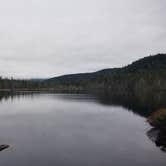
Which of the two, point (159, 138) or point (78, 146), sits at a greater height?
point (159, 138)

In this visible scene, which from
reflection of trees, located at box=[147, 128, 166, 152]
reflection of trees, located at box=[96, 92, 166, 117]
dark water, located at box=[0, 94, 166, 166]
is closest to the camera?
dark water, located at box=[0, 94, 166, 166]

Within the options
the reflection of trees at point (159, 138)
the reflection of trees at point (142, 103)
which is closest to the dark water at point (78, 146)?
the reflection of trees at point (159, 138)

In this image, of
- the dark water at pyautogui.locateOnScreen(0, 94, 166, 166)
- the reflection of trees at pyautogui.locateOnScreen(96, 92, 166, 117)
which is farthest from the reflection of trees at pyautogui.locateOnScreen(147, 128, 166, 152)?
the reflection of trees at pyautogui.locateOnScreen(96, 92, 166, 117)

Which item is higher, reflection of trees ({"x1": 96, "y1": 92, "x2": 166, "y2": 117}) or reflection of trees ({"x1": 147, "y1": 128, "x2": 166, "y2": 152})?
reflection of trees ({"x1": 96, "y1": 92, "x2": 166, "y2": 117})

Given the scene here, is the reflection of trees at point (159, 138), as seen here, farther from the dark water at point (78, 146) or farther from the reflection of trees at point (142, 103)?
the reflection of trees at point (142, 103)

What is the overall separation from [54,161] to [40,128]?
21.6 m

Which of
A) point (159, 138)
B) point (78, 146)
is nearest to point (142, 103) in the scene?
point (159, 138)

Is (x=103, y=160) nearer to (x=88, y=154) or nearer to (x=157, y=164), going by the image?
(x=88, y=154)

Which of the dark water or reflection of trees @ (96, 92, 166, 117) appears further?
reflection of trees @ (96, 92, 166, 117)

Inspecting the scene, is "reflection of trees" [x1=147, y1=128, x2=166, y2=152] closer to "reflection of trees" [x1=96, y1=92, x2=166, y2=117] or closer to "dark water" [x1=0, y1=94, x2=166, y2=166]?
"dark water" [x1=0, y1=94, x2=166, y2=166]

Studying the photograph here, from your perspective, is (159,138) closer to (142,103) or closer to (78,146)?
(78,146)

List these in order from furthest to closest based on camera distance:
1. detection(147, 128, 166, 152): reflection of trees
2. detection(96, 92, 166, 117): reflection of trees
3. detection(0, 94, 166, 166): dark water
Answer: detection(96, 92, 166, 117): reflection of trees
detection(147, 128, 166, 152): reflection of trees
detection(0, 94, 166, 166): dark water

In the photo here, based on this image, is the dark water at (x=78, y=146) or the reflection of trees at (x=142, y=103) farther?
the reflection of trees at (x=142, y=103)

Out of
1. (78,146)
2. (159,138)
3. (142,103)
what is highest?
(142,103)
